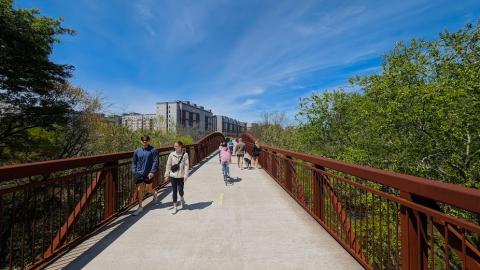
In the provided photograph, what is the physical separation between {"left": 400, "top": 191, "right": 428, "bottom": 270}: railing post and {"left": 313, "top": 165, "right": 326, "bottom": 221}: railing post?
2319 millimetres

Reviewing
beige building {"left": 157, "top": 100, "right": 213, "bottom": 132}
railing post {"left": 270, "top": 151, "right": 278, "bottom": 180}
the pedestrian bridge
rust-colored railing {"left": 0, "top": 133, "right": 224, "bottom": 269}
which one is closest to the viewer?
the pedestrian bridge

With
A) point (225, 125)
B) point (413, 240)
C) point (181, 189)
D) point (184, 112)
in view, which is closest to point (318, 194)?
point (413, 240)

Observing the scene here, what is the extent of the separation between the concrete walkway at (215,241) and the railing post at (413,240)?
3.19 feet

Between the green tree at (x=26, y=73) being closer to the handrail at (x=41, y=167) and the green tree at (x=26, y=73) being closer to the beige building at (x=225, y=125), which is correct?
the handrail at (x=41, y=167)

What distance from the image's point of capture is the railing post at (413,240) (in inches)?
96.5

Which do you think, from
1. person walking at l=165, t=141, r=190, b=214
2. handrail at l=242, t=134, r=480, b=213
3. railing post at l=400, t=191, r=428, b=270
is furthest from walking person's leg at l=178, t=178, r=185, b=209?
railing post at l=400, t=191, r=428, b=270

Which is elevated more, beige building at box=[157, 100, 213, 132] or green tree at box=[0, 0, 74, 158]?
beige building at box=[157, 100, 213, 132]

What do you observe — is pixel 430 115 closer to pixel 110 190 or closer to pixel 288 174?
pixel 288 174

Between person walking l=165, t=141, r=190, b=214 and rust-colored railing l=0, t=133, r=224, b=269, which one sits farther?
person walking l=165, t=141, r=190, b=214

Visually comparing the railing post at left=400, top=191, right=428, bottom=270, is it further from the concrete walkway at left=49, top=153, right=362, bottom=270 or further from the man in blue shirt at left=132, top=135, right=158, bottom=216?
the man in blue shirt at left=132, top=135, right=158, bottom=216

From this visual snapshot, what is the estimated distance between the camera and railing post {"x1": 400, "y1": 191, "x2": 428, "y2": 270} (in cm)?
245

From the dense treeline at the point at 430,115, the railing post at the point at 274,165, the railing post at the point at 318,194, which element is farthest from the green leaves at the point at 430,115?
the railing post at the point at 318,194

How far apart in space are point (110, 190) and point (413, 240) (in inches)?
200

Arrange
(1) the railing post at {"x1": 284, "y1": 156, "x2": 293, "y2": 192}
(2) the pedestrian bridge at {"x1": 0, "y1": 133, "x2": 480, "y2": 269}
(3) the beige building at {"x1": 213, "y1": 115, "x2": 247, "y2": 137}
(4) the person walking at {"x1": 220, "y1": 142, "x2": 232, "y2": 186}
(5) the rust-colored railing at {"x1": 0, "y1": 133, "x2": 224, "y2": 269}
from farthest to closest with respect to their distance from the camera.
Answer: (3) the beige building at {"x1": 213, "y1": 115, "x2": 247, "y2": 137} → (4) the person walking at {"x1": 220, "y1": 142, "x2": 232, "y2": 186} → (1) the railing post at {"x1": 284, "y1": 156, "x2": 293, "y2": 192} → (5) the rust-colored railing at {"x1": 0, "y1": 133, "x2": 224, "y2": 269} → (2) the pedestrian bridge at {"x1": 0, "y1": 133, "x2": 480, "y2": 269}
